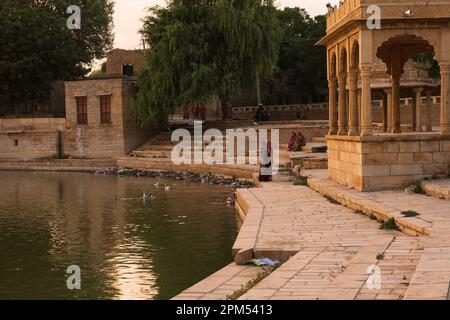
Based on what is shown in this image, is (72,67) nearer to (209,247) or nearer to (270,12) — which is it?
(270,12)

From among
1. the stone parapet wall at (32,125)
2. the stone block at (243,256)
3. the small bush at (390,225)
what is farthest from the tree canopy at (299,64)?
the stone block at (243,256)

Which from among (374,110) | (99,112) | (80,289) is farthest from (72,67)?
(80,289)

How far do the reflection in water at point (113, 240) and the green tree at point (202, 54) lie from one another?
12332 mm

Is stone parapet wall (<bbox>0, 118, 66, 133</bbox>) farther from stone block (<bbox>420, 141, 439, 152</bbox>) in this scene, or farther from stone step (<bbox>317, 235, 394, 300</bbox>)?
stone step (<bbox>317, 235, 394, 300</bbox>)

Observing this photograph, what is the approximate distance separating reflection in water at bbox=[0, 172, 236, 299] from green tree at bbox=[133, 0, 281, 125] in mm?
12332

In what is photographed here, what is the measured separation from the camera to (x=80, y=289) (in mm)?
10094

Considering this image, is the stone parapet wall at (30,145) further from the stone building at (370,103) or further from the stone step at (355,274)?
the stone step at (355,274)

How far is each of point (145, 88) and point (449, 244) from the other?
100 feet

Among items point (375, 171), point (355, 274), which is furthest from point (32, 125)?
point (355, 274)

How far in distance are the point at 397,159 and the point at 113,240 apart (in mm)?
6070

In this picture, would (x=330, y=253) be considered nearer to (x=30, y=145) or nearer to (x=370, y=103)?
(x=370, y=103)

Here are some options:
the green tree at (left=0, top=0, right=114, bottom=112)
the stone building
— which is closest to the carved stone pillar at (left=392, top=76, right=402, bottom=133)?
the stone building

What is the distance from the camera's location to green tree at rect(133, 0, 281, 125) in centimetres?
3675
